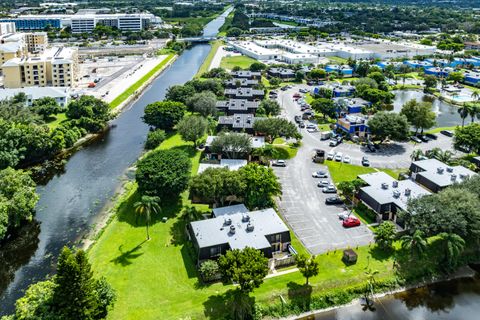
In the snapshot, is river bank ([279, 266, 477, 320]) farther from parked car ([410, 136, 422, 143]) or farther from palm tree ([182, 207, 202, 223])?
A: parked car ([410, 136, 422, 143])

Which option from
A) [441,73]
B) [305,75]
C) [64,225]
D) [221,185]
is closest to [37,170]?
[64,225]

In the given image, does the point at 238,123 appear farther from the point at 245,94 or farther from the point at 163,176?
the point at 163,176

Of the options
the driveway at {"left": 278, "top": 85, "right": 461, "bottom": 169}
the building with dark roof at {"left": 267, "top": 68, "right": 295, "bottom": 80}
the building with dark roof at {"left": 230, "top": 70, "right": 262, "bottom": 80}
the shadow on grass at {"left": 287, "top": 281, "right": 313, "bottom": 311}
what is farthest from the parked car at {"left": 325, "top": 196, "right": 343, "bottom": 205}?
the building with dark roof at {"left": 267, "top": 68, "right": 295, "bottom": 80}

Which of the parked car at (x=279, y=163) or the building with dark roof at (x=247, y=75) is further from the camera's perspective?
the building with dark roof at (x=247, y=75)

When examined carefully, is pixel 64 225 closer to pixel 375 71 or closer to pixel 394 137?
pixel 394 137

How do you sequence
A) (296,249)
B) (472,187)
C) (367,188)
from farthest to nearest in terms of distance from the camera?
(367,188) < (472,187) < (296,249)

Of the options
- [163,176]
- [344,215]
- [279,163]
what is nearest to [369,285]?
[344,215]

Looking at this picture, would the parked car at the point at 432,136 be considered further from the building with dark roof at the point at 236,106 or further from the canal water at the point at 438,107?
the building with dark roof at the point at 236,106

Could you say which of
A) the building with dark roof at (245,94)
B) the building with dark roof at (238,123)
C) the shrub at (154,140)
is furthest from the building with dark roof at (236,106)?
the shrub at (154,140)
